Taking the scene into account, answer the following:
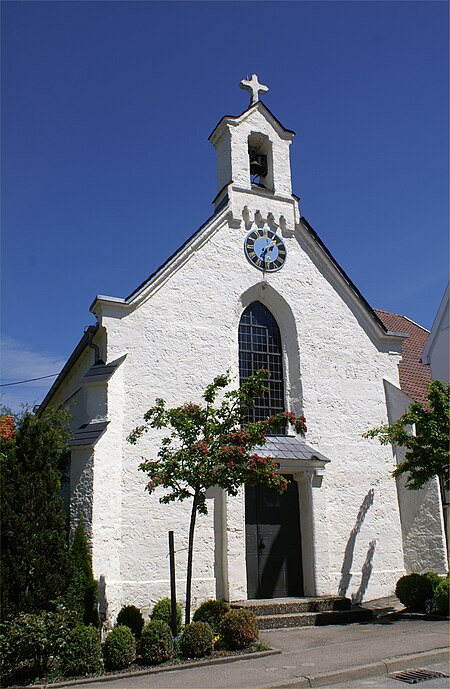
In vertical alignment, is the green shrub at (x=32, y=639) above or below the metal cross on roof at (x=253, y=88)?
below

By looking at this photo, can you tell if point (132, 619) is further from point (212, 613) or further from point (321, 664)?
point (321, 664)

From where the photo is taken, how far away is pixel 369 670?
9.30 meters

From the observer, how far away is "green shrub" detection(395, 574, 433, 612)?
14.5m

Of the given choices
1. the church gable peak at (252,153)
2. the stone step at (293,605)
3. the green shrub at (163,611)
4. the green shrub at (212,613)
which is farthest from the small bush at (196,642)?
the church gable peak at (252,153)

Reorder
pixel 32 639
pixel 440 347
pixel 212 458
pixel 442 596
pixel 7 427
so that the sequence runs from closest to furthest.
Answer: pixel 32 639, pixel 212 458, pixel 442 596, pixel 7 427, pixel 440 347

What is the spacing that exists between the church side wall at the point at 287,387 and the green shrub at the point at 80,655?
11.9 feet

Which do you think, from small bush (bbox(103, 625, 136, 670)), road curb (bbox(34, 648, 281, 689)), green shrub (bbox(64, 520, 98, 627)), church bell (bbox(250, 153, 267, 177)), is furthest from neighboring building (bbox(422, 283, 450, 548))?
small bush (bbox(103, 625, 136, 670))

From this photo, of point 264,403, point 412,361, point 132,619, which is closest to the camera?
point 132,619

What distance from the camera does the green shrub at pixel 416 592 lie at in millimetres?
14523

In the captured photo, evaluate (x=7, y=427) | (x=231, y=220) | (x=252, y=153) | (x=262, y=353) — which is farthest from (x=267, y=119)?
(x=7, y=427)

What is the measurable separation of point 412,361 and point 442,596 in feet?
33.7

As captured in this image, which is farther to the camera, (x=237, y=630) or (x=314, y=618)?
(x=314, y=618)

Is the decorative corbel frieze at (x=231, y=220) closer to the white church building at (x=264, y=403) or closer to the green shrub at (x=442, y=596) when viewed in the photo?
the white church building at (x=264, y=403)

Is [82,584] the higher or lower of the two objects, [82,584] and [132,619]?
the higher
